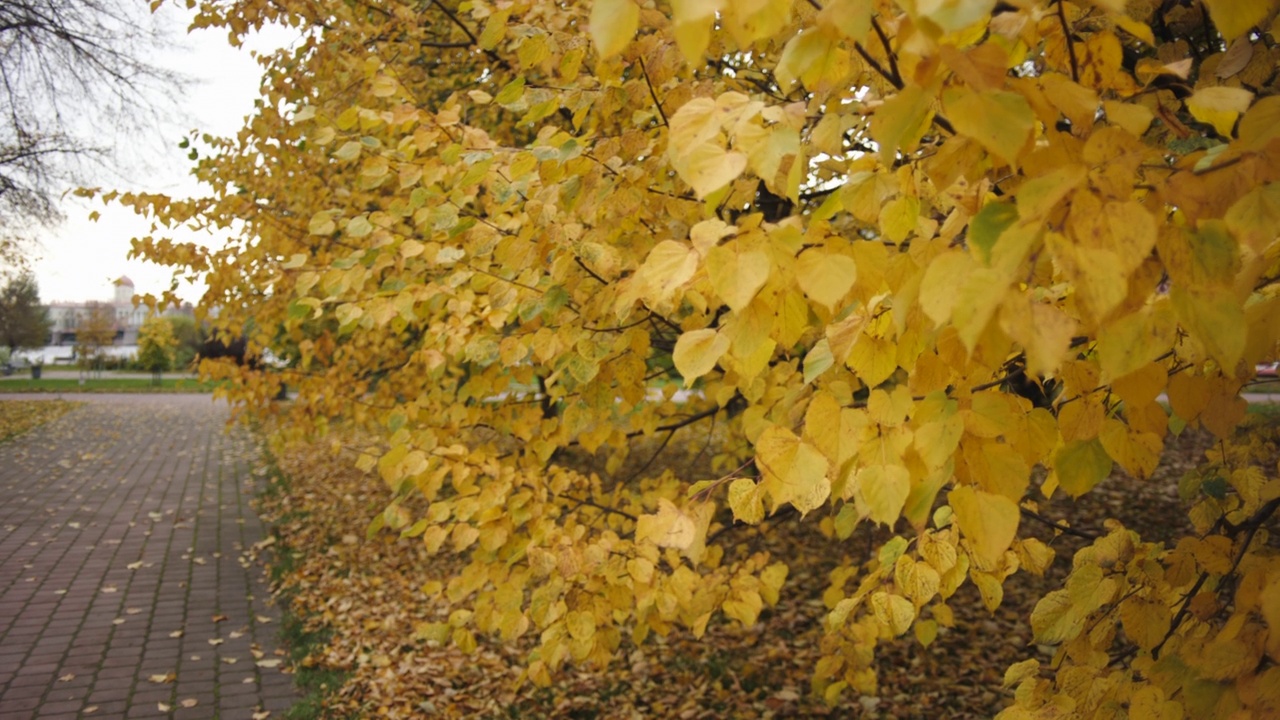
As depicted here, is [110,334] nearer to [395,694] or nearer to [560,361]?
[395,694]

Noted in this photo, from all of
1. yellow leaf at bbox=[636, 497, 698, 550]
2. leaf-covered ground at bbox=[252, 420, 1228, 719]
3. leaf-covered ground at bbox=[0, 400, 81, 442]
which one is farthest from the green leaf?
leaf-covered ground at bbox=[0, 400, 81, 442]

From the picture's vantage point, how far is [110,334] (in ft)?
127

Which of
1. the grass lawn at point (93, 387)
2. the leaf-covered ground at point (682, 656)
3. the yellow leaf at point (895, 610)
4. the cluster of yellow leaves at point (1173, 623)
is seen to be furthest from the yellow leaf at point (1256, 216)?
the grass lawn at point (93, 387)

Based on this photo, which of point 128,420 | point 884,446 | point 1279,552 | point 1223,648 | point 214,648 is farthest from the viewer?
point 128,420

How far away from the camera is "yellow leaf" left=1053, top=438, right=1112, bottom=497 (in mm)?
1373

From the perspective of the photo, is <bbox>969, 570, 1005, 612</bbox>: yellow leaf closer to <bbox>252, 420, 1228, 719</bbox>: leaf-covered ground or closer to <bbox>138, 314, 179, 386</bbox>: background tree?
<bbox>252, 420, 1228, 719</bbox>: leaf-covered ground

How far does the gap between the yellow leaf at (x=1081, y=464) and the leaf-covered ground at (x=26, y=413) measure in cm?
1792

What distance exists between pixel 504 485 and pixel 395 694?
2560 mm

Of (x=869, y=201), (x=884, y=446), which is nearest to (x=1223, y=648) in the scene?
(x=884, y=446)

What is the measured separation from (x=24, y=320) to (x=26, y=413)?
2283 centimetres

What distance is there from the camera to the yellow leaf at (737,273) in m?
1.09

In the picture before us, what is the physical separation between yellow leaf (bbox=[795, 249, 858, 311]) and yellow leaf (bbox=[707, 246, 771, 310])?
7 cm

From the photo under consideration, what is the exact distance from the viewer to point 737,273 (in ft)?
3.72

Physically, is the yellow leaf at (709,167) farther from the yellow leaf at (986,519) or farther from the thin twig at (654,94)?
the thin twig at (654,94)
